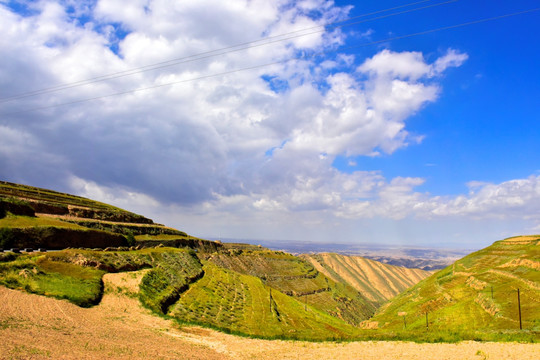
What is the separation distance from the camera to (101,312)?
35469mm

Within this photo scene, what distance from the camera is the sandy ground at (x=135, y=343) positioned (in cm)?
2272

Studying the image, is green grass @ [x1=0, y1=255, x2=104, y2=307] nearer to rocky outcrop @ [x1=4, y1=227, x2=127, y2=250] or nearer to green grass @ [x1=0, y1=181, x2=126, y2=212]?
rocky outcrop @ [x1=4, y1=227, x2=127, y2=250]

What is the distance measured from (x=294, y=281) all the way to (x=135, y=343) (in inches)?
5501

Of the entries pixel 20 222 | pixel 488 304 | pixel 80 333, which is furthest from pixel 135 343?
pixel 488 304

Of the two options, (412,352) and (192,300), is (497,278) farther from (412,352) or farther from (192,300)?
(192,300)

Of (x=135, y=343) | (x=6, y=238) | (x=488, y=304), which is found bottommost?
(x=488, y=304)

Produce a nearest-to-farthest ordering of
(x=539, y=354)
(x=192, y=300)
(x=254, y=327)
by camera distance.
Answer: (x=539, y=354)
(x=254, y=327)
(x=192, y=300)

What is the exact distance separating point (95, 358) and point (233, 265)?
119706 millimetres

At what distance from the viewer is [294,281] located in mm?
158750

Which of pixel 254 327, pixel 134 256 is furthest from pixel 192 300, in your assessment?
pixel 134 256

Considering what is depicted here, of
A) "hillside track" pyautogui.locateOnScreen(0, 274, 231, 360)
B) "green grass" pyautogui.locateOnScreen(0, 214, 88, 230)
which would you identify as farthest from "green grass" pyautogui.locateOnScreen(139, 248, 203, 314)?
"green grass" pyautogui.locateOnScreen(0, 214, 88, 230)

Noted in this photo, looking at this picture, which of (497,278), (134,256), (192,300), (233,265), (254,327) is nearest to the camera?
(254,327)

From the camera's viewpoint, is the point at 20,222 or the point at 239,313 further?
the point at 20,222

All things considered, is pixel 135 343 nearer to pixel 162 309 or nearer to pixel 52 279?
pixel 162 309
